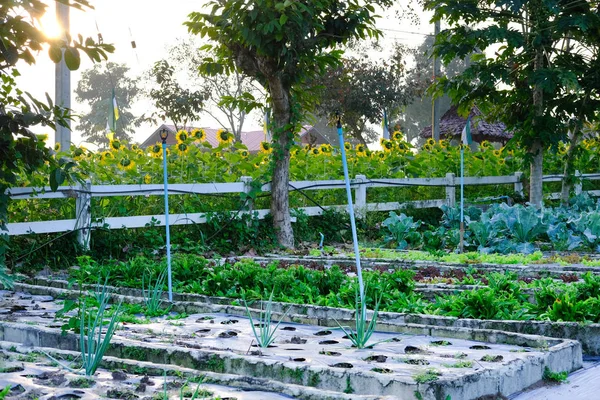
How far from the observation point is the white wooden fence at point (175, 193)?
9383mm

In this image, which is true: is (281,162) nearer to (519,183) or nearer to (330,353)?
(519,183)

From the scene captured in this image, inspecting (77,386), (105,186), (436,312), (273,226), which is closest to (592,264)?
(436,312)

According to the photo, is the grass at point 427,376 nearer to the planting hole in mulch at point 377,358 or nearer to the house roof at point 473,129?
the planting hole in mulch at point 377,358

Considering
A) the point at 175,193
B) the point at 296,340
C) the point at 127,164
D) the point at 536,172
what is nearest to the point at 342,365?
the point at 296,340

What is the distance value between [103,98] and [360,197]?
60.6m

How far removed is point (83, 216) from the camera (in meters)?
9.88

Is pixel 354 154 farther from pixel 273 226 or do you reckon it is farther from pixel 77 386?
pixel 77 386

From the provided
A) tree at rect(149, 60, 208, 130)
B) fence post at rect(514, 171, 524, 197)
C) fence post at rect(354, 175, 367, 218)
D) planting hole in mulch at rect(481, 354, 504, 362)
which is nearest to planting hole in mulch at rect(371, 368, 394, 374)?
planting hole in mulch at rect(481, 354, 504, 362)

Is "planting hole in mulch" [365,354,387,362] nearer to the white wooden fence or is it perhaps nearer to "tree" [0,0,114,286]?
"tree" [0,0,114,286]

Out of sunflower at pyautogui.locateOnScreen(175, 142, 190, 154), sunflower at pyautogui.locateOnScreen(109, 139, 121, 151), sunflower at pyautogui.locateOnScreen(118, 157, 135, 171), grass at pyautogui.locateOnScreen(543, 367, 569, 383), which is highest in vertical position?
sunflower at pyautogui.locateOnScreen(109, 139, 121, 151)

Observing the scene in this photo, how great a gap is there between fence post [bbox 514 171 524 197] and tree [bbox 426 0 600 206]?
4.93 ft

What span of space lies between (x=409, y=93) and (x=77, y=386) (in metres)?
33.0

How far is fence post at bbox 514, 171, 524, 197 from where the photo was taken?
17000 mm

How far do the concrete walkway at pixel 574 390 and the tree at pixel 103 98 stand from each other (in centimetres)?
6075
